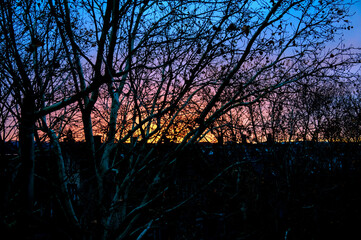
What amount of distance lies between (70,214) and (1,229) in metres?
1.68

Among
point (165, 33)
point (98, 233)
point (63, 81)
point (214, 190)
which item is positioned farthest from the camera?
point (214, 190)

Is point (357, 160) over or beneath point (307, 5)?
beneath

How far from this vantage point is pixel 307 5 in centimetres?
479

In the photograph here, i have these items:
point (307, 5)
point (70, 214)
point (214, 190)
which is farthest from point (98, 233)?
point (307, 5)

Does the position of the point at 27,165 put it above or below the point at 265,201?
above

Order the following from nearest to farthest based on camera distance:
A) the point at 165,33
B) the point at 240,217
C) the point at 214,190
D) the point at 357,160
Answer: the point at 165,33 < the point at 240,217 < the point at 214,190 < the point at 357,160

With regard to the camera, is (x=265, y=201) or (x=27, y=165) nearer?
(x=27, y=165)

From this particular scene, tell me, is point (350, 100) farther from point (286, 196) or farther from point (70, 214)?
point (70, 214)

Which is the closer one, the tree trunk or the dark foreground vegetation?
the tree trunk

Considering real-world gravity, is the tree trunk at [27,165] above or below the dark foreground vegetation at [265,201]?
above

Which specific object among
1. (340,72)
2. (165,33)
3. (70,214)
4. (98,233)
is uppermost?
(165,33)

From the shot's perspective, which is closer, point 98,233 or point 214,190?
point 98,233

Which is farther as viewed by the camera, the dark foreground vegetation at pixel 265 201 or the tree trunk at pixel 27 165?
the dark foreground vegetation at pixel 265 201

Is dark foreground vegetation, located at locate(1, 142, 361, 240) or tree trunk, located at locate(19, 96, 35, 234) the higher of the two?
tree trunk, located at locate(19, 96, 35, 234)
